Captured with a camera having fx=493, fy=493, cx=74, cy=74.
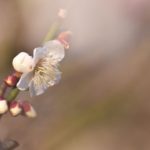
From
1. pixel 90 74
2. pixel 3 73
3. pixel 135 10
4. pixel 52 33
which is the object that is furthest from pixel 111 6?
pixel 52 33

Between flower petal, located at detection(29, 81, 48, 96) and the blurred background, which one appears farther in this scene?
the blurred background

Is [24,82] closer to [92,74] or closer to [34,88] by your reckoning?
[34,88]

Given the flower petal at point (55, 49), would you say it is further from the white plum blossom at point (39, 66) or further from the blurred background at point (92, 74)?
the blurred background at point (92, 74)

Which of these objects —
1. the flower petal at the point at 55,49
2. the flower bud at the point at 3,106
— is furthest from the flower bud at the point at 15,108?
the flower petal at the point at 55,49

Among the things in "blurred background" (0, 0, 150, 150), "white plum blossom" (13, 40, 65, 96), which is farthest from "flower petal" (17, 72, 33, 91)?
"blurred background" (0, 0, 150, 150)

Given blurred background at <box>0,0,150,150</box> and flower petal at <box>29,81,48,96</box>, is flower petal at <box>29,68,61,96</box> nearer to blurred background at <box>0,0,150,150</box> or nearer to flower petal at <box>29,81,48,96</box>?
flower petal at <box>29,81,48,96</box>

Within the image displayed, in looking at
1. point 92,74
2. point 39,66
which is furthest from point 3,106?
point 92,74
